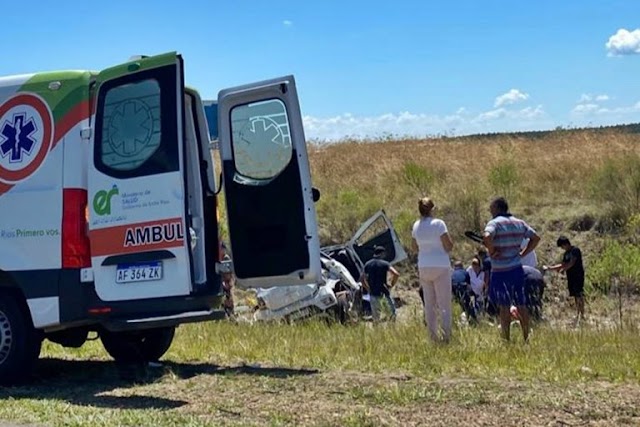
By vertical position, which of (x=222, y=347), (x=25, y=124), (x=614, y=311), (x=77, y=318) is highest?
(x=25, y=124)

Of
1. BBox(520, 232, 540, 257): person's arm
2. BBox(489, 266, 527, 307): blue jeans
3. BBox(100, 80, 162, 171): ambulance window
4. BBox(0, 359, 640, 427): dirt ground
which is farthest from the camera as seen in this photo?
BBox(520, 232, 540, 257): person's arm

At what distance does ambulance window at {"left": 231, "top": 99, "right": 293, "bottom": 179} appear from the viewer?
9016 mm

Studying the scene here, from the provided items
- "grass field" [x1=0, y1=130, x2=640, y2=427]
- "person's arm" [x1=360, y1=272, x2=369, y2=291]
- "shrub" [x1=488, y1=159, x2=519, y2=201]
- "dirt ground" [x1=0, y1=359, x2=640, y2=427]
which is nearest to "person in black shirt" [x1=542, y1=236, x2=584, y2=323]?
"grass field" [x1=0, y1=130, x2=640, y2=427]

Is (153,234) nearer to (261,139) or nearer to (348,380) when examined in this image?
(261,139)

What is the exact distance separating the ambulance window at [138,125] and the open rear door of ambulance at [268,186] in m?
0.86

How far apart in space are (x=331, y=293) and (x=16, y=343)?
Answer: 763cm

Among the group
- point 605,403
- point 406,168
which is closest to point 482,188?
point 406,168

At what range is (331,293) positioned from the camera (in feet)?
52.4

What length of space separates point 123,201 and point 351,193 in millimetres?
17244

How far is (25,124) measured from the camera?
906 centimetres

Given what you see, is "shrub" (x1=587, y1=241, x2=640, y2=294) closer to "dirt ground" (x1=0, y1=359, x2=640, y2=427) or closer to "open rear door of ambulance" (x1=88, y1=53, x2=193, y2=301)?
"dirt ground" (x1=0, y1=359, x2=640, y2=427)

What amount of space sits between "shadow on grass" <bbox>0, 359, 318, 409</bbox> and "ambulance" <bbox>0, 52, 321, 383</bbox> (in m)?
0.39

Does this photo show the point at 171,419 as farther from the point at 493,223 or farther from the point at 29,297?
the point at 493,223

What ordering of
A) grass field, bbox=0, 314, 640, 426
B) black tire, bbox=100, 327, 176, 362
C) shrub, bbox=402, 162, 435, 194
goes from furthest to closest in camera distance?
shrub, bbox=402, 162, 435, 194, black tire, bbox=100, 327, 176, 362, grass field, bbox=0, 314, 640, 426
